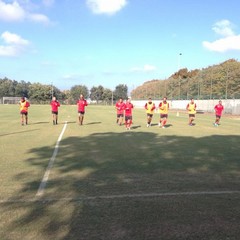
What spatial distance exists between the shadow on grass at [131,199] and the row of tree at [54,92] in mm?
132884

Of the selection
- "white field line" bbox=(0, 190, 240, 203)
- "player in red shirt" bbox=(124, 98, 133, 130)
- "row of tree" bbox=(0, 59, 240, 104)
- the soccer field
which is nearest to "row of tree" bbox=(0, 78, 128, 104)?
"row of tree" bbox=(0, 59, 240, 104)

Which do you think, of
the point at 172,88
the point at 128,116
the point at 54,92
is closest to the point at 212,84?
the point at 172,88

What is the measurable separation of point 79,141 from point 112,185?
850cm

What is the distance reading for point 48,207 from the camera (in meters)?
6.63

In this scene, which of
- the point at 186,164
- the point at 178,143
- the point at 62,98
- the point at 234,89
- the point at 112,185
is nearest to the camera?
the point at 112,185

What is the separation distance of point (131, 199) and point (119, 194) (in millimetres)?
410

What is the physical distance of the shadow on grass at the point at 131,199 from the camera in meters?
5.55

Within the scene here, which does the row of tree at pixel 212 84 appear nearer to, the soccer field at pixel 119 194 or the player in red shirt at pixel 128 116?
the player in red shirt at pixel 128 116

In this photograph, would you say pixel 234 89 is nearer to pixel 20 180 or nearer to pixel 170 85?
pixel 170 85

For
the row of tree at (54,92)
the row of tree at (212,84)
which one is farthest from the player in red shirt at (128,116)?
the row of tree at (54,92)

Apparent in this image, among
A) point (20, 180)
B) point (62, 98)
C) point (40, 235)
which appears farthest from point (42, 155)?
point (62, 98)

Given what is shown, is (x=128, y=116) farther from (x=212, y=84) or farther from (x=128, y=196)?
(x=212, y=84)

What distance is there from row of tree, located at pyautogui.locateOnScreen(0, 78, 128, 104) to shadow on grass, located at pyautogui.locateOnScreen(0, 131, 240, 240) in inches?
5232

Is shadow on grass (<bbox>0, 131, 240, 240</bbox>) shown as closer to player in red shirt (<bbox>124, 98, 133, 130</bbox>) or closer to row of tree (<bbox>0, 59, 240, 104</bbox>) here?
player in red shirt (<bbox>124, 98, 133, 130</bbox>)
